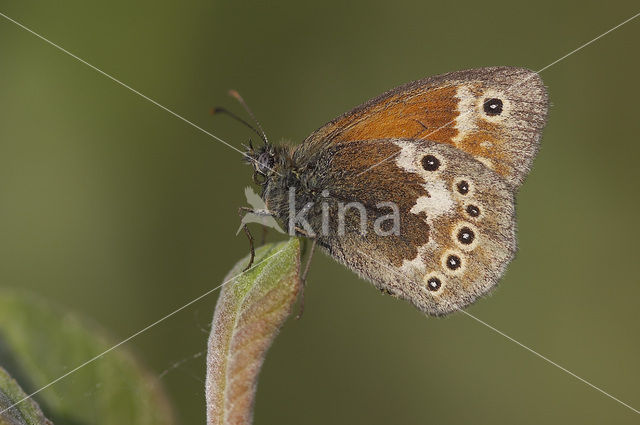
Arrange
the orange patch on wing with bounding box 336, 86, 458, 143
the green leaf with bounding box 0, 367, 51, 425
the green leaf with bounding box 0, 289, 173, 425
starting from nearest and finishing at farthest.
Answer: the green leaf with bounding box 0, 367, 51, 425, the green leaf with bounding box 0, 289, 173, 425, the orange patch on wing with bounding box 336, 86, 458, 143

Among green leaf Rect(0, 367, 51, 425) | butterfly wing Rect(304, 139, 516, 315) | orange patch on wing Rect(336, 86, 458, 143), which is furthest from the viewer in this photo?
orange patch on wing Rect(336, 86, 458, 143)

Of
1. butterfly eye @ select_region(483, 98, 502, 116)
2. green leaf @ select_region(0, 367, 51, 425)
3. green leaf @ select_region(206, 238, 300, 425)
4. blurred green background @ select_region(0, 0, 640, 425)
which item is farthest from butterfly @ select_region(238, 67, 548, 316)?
blurred green background @ select_region(0, 0, 640, 425)

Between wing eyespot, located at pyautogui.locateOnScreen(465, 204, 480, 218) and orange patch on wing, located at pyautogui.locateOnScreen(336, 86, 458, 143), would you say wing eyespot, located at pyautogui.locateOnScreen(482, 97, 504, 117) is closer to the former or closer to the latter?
orange patch on wing, located at pyautogui.locateOnScreen(336, 86, 458, 143)

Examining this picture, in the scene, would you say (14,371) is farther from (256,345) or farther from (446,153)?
(446,153)

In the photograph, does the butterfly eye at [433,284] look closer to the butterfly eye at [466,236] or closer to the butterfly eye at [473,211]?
the butterfly eye at [466,236]

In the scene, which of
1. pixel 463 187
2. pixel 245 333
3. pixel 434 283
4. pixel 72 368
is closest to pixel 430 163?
pixel 463 187
